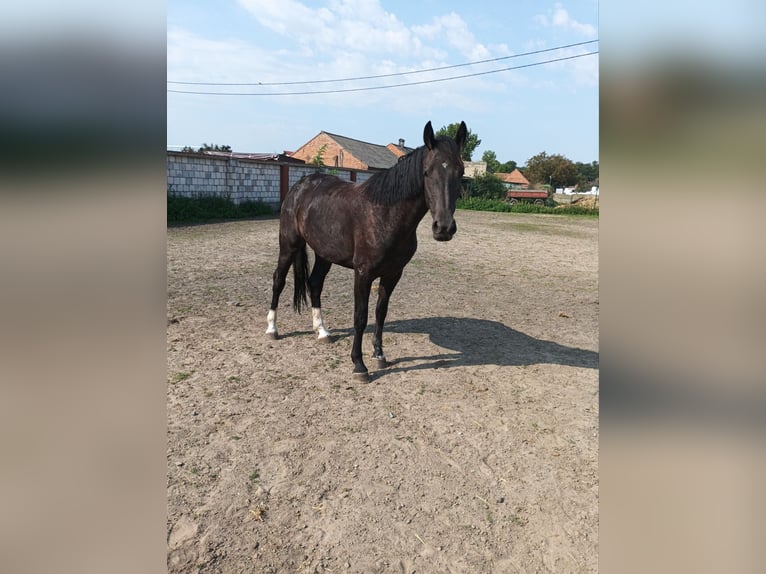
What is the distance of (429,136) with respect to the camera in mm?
3424

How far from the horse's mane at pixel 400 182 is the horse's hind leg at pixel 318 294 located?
126 centimetres

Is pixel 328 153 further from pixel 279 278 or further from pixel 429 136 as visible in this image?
pixel 429 136

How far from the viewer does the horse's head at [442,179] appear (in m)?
3.35

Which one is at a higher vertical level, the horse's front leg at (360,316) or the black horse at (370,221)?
the black horse at (370,221)

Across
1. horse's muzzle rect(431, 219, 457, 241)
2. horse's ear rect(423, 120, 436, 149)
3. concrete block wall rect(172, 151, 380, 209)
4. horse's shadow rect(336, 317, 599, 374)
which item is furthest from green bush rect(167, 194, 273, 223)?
horse's muzzle rect(431, 219, 457, 241)

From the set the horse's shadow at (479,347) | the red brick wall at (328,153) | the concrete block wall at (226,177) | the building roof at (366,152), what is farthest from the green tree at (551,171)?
the horse's shadow at (479,347)

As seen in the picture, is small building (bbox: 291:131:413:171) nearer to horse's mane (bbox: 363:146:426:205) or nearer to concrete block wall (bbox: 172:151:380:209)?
concrete block wall (bbox: 172:151:380:209)

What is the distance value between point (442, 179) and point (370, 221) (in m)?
0.88

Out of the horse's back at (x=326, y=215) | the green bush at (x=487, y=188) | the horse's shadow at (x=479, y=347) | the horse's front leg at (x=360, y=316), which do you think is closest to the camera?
the horse's front leg at (x=360, y=316)

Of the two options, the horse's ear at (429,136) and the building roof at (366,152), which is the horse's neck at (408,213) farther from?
the building roof at (366,152)

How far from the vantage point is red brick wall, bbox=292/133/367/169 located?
39.0 m
